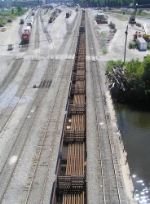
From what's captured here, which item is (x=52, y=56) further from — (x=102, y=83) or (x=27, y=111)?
(x=27, y=111)

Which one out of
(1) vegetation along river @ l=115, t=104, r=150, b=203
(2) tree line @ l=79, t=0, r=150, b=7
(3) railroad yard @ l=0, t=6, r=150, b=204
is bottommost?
(1) vegetation along river @ l=115, t=104, r=150, b=203

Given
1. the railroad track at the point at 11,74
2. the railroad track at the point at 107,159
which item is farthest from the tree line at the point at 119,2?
the railroad track at the point at 107,159

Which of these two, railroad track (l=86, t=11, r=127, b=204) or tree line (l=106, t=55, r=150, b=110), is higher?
tree line (l=106, t=55, r=150, b=110)

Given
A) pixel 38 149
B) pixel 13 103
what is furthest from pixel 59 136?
pixel 13 103

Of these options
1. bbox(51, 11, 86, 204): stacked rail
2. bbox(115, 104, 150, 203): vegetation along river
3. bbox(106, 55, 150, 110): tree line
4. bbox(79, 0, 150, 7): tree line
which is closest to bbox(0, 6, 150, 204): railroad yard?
bbox(51, 11, 86, 204): stacked rail

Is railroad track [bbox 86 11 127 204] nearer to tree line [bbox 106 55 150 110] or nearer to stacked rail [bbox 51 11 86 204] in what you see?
stacked rail [bbox 51 11 86 204]

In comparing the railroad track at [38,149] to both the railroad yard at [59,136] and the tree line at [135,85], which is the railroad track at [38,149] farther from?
the tree line at [135,85]

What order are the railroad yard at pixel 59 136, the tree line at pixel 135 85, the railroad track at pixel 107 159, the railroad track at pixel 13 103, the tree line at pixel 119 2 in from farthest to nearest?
the tree line at pixel 119 2
the tree line at pixel 135 85
the railroad track at pixel 13 103
the railroad yard at pixel 59 136
the railroad track at pixel 107 159
